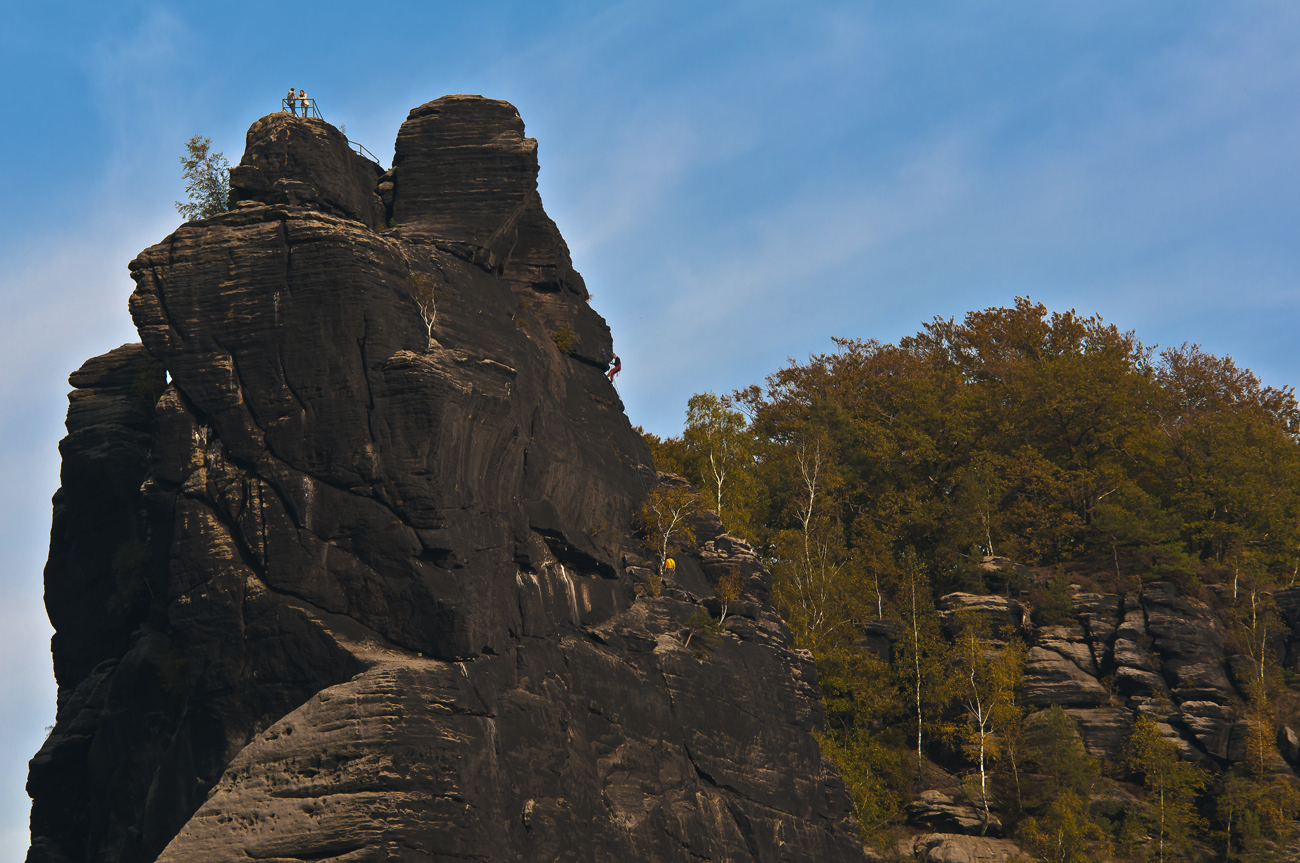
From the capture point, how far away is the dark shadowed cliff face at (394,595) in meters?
29.6

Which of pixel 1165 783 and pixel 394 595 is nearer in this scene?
pixel 394 595

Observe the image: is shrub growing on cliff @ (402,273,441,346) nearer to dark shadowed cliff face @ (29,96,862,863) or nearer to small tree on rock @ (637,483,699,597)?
dark shadowed cliff face @ (29,96,862,863)

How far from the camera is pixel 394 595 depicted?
3194 centimetres

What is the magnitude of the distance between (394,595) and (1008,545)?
38019 mm

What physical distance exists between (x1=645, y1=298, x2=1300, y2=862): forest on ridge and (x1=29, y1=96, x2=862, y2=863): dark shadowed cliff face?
9.62 metres

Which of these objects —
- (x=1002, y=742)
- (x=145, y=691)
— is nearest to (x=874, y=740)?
(x=1002, y=742)

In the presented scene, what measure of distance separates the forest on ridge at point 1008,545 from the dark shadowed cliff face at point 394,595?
9619 millimetres

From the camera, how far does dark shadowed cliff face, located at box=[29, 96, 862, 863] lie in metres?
29.6

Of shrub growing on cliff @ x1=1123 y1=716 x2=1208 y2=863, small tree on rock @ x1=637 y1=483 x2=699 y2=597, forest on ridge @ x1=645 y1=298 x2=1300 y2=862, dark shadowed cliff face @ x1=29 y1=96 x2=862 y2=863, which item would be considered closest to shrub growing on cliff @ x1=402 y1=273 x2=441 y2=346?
dark shadowed cliff face @ x1=29 y1=96 x2=862 y2=863

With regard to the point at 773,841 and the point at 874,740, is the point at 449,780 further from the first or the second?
the point at 874,740

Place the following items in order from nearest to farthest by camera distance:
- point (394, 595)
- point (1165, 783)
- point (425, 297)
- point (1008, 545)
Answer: point (394, 595) < point (425, 297) < point (1165, 783) < point (1008, 545)

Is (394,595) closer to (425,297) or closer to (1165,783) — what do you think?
(425,297)

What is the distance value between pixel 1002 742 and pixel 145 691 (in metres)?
31.4

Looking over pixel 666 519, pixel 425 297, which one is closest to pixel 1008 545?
pixel 666 519
